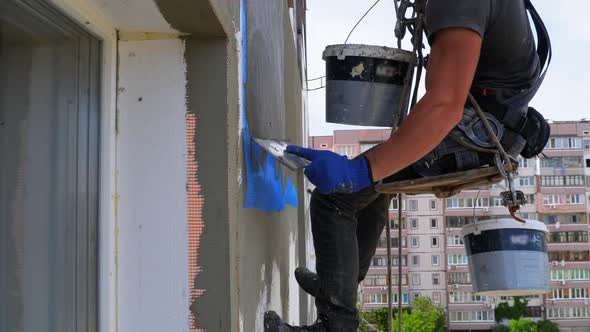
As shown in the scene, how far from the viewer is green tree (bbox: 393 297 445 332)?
184ft

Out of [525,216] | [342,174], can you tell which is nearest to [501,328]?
[525,216]

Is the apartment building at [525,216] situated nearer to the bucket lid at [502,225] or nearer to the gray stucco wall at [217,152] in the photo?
the bucket lid at [502,225]

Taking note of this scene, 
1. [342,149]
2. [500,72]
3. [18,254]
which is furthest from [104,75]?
[342,149]

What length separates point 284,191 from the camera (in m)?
3.74

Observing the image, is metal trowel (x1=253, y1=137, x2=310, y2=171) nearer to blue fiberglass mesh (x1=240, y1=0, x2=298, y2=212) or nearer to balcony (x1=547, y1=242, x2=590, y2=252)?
blue fiberglass mesh (x1=240, y1=0, x2=298, y2=212)

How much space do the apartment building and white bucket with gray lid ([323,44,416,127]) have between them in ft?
177

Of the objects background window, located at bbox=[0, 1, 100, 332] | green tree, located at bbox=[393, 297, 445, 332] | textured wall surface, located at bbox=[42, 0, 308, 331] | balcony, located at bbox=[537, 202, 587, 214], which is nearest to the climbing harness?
textured wall surface, located at bbox=[42, 0, 308, 331]

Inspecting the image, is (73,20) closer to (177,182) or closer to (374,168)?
(177,182)

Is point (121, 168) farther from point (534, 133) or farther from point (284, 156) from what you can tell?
point (534, 133)

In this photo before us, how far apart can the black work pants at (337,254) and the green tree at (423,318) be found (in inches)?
2202

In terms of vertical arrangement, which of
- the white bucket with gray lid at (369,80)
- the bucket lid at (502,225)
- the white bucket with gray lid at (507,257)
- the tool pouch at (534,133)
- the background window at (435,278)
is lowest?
the background window at (435,278)

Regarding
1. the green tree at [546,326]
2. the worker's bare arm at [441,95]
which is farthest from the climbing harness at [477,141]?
the green tree at [546,326]

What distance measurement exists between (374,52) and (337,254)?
0.82 m

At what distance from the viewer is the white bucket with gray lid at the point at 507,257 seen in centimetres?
339
